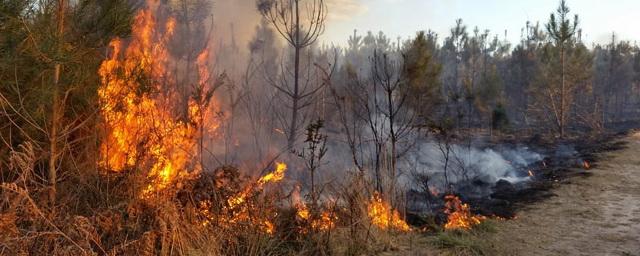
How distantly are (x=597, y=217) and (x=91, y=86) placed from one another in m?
7.75

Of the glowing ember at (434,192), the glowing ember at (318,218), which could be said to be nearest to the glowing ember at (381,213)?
the glowing ember at (318,218)

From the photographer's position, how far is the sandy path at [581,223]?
5488 millimetres

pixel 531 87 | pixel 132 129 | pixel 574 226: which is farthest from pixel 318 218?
pixel 531 87

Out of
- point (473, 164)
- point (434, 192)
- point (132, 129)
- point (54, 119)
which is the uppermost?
point (54, 119)

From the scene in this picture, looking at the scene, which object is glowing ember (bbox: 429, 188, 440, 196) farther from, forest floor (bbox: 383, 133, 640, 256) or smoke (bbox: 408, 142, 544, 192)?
forest floor (bbox: 383, 133, 640, 256)

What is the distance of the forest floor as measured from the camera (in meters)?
5.34

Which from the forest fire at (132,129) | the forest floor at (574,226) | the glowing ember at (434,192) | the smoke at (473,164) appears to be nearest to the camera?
the forest fire at (132,129)

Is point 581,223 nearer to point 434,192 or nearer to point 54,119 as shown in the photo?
Answer: point 434,192

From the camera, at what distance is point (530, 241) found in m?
5.77

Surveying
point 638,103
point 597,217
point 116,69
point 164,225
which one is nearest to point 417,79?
point 597,217

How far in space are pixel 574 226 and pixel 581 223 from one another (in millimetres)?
291

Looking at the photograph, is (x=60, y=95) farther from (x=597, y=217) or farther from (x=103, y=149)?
(x=597, y=217)

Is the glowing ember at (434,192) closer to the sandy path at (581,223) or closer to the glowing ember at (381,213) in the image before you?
the sandy path at (581,223)

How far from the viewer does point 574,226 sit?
21.9 feet
